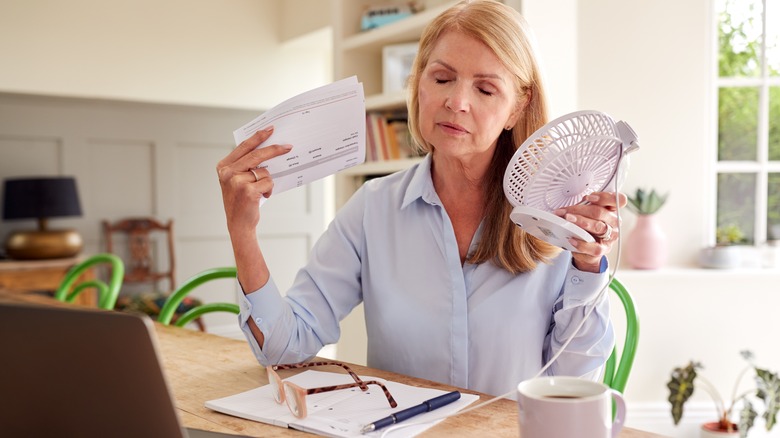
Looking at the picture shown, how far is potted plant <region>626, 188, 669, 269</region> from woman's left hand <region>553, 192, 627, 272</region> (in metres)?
2.17

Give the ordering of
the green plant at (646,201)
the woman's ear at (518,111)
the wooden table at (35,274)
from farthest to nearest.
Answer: the wooden table at (35,274), the green plant at (646,201), the woman's ear at (518,111)

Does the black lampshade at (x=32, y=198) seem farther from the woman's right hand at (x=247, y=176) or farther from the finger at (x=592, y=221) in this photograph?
the finger at (x=592, y=221)

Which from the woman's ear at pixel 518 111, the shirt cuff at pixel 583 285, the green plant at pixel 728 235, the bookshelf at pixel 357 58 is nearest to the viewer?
the shirt cuff at pixel 583 285

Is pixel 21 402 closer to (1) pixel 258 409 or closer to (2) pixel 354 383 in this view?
(1) pixel 258 409

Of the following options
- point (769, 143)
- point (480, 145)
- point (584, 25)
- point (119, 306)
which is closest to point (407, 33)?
point (584, 25)

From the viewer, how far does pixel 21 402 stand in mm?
667

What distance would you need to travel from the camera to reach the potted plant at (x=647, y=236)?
3.09 m

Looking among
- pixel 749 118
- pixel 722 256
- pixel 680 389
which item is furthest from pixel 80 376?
pixel 749 118

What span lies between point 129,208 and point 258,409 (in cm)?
466

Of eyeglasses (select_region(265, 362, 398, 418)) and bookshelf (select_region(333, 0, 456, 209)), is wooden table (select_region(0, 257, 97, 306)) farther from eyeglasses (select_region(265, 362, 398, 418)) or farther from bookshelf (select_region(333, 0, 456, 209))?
eyeglasses (select_region(265, 362, 398, 418))

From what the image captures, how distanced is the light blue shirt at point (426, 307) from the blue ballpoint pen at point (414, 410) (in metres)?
0.30

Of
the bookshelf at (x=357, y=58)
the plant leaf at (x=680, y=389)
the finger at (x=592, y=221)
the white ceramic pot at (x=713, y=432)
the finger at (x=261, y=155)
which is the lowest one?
the white ceramic pot at (x=713, y=432)

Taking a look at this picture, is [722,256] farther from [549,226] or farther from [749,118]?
[549,226]

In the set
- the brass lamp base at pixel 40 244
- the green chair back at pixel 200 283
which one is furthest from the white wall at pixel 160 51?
the green chair back at pixel 200 283
